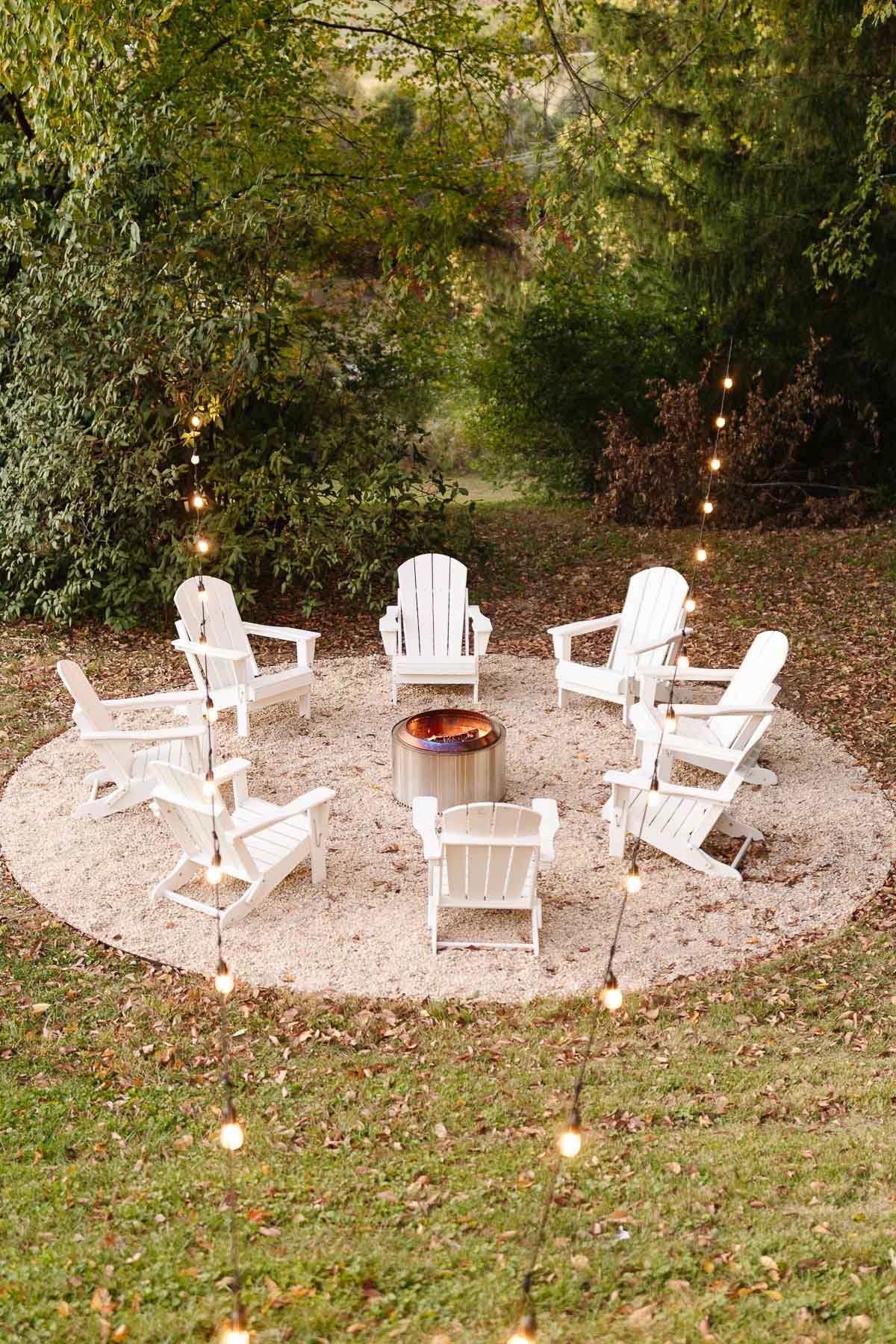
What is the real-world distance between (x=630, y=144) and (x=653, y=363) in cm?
263

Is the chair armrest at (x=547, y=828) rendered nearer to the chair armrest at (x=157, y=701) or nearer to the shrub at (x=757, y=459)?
the chair armrest at (x=157, y=701)

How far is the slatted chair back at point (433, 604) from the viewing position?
8.46m

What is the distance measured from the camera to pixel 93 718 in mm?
6402

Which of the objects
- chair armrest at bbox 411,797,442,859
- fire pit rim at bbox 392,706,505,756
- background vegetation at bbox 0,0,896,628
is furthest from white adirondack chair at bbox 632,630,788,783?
background vegetation at bbox 0,0,896,628

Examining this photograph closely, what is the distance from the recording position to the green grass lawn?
10.2 ft

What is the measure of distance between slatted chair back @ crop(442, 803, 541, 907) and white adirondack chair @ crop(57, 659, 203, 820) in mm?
1874

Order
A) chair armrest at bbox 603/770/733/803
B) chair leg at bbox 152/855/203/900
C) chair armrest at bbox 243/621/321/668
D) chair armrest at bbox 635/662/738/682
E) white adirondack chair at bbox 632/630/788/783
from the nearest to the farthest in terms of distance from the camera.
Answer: chair leg at bbox 152/855/203/900
chair armrest at bbox 603/770/733/803
white adirondack chair at bbox 632/630/788/783
chair armrest at bbox 635/662/738/682
chair armrest at bbox 243/621/321/668

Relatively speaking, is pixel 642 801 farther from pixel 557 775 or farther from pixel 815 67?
pixel 815 67

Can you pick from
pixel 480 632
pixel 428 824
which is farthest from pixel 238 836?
pixel 480 632

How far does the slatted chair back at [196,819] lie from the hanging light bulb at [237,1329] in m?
2.53

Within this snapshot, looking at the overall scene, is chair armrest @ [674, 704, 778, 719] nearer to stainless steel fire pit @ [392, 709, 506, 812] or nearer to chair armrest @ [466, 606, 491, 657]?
stainless steel fire pit @ [392, 709, 506, 812]

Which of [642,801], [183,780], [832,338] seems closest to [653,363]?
[832,338]

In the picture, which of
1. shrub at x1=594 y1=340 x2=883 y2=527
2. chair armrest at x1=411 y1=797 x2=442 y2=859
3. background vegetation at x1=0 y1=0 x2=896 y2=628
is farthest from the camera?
shrub at x1=594 y1=340 x2=883 y2=527

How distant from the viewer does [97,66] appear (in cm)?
885
